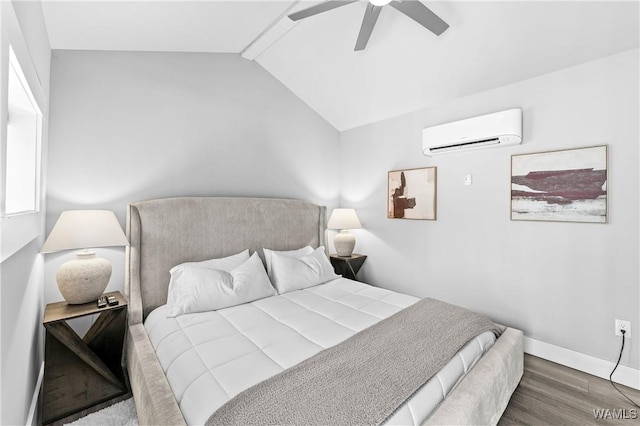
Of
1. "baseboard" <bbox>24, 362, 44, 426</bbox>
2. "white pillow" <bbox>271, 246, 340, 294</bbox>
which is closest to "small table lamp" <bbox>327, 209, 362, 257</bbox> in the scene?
"white pillow" <bbox>271, 246, 340, 294</bbox>

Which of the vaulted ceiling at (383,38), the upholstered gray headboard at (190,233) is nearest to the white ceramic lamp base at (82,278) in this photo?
the upholstered gray headboard at (190,233)

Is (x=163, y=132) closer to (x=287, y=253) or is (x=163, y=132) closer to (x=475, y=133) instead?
(x=287, y=253)

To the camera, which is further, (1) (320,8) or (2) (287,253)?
(2) (287,253)

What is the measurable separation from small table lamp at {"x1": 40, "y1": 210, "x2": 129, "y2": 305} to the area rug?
70 cm

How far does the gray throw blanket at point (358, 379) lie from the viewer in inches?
43.6

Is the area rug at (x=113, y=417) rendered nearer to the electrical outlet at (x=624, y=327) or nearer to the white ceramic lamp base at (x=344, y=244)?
the white ceramic lamp base at (x=344, y=244)

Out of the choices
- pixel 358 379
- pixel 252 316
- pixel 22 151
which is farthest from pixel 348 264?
pixel 22 151

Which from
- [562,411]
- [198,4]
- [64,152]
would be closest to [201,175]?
[64,152]

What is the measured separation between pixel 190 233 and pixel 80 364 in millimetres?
1121

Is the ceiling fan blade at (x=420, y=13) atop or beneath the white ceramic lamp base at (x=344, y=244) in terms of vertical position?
atop

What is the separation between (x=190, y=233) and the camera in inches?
101

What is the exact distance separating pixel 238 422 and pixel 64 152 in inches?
91.1

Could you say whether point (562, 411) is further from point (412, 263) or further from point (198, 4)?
point (198, 4)

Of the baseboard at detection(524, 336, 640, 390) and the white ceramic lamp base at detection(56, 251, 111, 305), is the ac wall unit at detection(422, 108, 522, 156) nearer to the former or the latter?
the baseboard at detection(524, 336, 640, 390)
